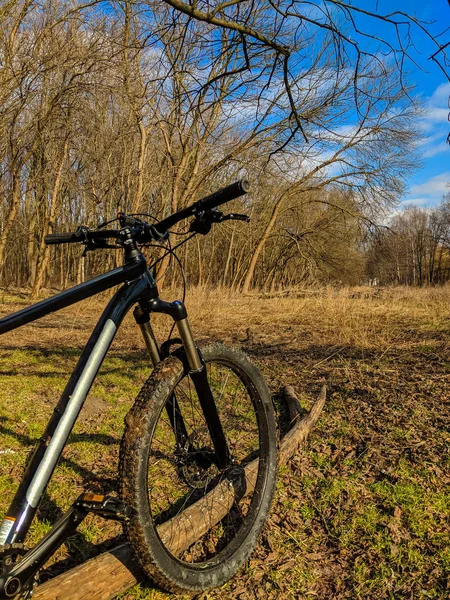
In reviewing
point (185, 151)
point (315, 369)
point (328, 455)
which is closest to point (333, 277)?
point (185, 151)

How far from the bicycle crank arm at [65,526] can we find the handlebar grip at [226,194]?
3.88ft

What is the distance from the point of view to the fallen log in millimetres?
1586

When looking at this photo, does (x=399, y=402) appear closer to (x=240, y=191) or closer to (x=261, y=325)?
(x=240, y=191)

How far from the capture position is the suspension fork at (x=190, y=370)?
1.96 meters

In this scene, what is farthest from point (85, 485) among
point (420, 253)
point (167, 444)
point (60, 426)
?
point (420, 253)

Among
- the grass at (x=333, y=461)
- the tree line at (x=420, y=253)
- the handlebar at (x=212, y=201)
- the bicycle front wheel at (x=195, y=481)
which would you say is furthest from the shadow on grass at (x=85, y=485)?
the tree line at (x=420, y=253)

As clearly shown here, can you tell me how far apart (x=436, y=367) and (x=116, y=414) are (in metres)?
3.35

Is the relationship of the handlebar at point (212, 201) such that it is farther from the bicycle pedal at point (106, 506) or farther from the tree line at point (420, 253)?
the tree line at point (420, 253)

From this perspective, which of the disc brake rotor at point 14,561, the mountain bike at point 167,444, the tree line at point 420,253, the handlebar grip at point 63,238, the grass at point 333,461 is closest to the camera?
the disc brake rotor at point 14,561

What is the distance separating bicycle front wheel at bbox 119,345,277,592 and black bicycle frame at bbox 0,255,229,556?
0.16m

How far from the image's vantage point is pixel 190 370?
197 cm

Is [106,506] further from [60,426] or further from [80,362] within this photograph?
[80,362]

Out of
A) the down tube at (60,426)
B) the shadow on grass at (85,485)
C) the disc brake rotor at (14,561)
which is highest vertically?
the down tube at (60,426)

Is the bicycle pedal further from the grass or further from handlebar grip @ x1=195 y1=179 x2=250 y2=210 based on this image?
handlebar grip @ x1=195 y1=179 x2=250 y2=210
